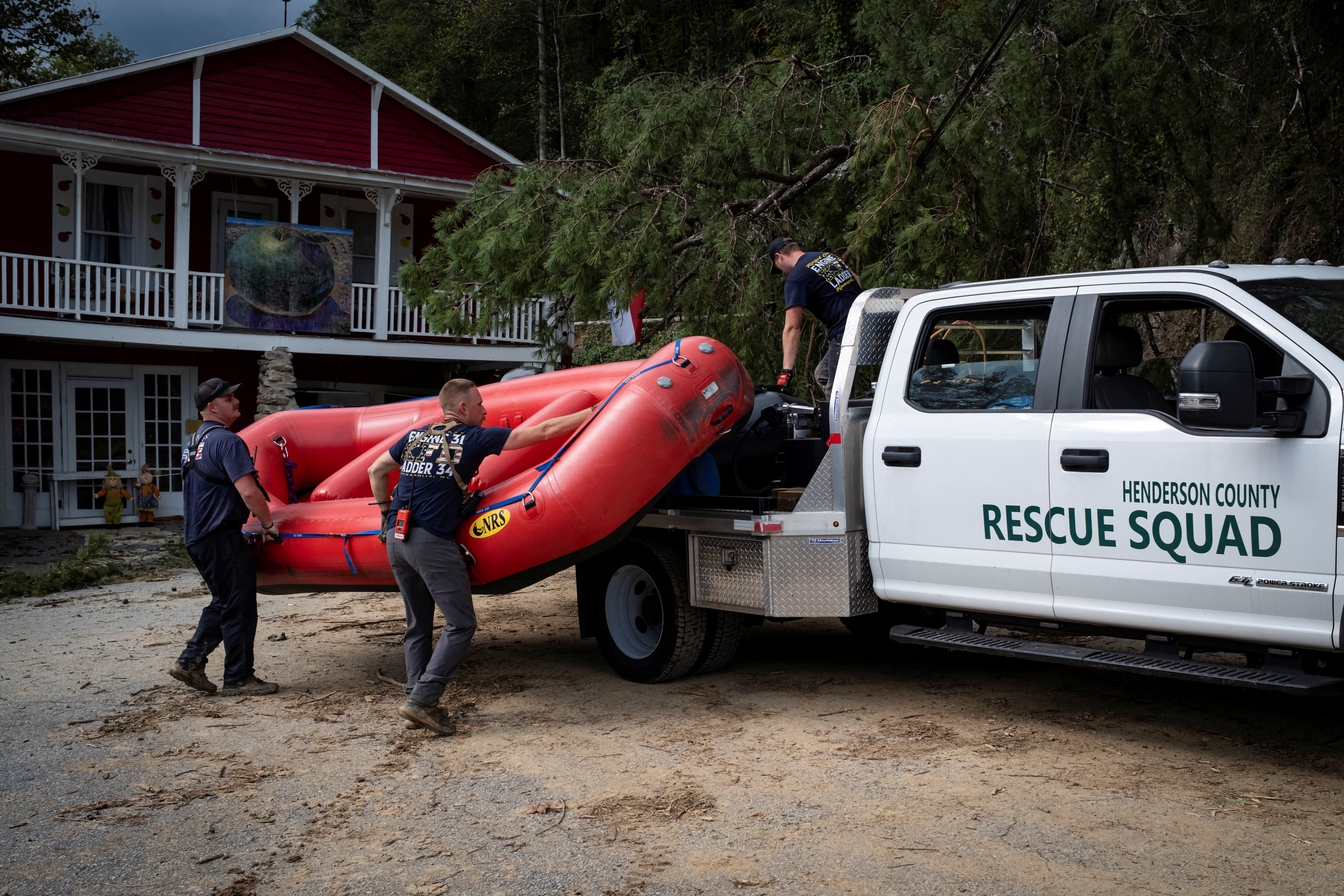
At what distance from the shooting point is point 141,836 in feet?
14.1

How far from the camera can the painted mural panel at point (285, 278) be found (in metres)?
16.8

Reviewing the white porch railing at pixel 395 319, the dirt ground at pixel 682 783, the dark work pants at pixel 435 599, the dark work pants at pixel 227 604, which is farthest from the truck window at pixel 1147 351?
the white porch railing at pixel 395 319

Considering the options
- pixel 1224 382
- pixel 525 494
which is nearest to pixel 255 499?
pixel 525 494

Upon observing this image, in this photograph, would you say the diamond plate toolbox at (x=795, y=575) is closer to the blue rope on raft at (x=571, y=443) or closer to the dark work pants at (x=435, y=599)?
the blue rope on raft at (x=571, y=443)

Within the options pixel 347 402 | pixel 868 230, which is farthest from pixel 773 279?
pixel 347 402

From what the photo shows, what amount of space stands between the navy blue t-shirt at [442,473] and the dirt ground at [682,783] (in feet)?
3.48

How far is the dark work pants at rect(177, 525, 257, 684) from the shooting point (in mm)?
6492

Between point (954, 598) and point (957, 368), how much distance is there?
1.10 m

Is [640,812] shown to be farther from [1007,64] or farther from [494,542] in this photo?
[1007,64]

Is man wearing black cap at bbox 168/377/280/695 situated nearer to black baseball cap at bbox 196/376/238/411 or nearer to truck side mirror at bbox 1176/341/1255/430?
black baseball cap at bbox 196/376/238/411

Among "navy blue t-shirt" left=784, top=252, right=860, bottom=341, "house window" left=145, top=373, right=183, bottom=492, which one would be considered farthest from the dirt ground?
"house window" left=145, top=373, right=183, bottom=492

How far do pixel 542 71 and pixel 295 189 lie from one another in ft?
49.1

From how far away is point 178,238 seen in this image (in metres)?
16.4

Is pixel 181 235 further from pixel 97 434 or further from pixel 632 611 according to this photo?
pixel 632 611
